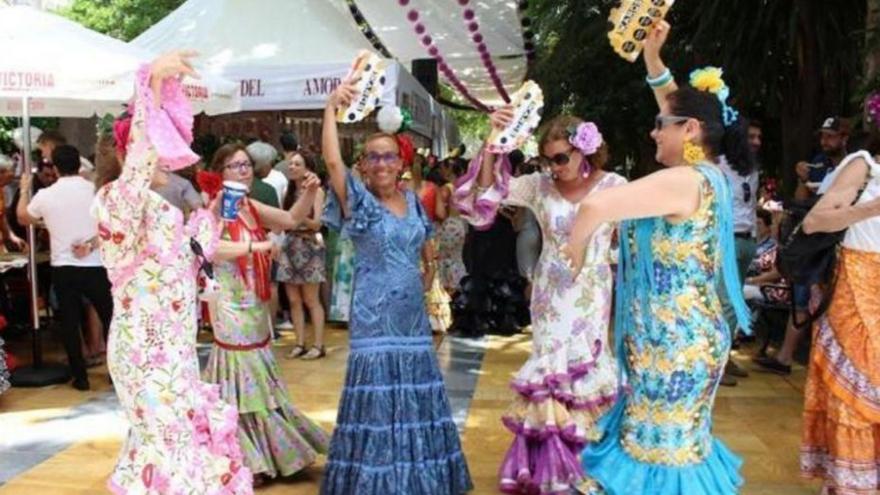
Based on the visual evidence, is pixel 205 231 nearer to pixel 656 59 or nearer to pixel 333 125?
pixel 333 125

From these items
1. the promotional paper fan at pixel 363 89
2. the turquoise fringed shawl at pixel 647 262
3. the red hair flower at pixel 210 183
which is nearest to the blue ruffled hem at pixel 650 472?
the turquoise fringed shawl at pixel 647 262

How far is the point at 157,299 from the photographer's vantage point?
337 centimetres

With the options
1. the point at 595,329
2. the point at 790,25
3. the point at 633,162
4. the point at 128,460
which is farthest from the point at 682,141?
the point at 633,162

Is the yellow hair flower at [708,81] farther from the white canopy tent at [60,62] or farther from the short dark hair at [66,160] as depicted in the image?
the short dark hair at [66,160]

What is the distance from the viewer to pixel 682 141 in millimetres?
3111

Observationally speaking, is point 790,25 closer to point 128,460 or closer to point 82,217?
point 82,217

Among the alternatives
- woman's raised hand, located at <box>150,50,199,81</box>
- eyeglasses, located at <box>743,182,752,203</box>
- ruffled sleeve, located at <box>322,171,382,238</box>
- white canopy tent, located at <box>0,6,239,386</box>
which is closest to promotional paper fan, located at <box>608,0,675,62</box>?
ruffled sleeve, located at <box>322,171,382,238</box>

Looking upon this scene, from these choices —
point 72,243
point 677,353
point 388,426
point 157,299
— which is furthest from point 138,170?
point 72,243

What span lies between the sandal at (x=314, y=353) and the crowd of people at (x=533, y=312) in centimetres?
266

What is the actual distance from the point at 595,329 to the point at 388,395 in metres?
1.04

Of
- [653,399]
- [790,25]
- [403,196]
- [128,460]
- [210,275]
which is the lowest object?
[128,460]

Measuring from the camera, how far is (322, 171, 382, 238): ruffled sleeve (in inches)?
150

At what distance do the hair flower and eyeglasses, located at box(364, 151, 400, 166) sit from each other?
811mm

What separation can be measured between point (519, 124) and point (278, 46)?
581cm
